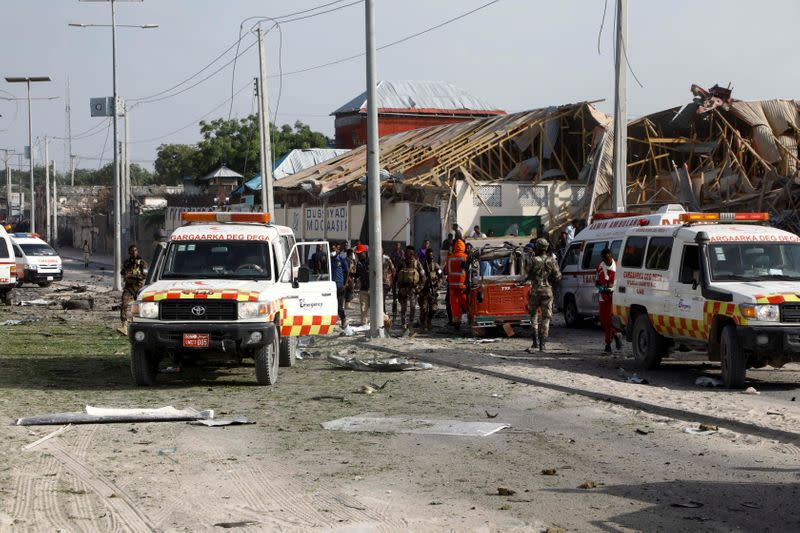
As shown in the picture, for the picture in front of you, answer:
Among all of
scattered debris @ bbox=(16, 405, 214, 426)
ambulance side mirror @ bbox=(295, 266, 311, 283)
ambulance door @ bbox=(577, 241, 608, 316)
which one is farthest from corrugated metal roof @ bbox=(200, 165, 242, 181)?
scattered debris @ bbox=(16, 405, 214, 426)

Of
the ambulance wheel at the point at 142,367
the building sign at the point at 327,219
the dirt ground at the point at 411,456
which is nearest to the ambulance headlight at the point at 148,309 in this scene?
the ambulance wheel at the point at 142,367

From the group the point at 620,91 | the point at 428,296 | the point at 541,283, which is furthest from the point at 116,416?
the point at 620,91

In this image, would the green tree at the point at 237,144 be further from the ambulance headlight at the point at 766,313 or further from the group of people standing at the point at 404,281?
the ambulance headlight at the point at 766,313

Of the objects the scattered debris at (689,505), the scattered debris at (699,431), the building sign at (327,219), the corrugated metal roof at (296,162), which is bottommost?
the scattered debris at (689,505)

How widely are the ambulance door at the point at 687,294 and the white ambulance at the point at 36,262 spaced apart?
28886mm

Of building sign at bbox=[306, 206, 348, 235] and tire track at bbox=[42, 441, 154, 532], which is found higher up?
building sign at bbox=[306, 206, 348, 235]

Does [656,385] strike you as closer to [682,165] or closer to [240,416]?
[240,416]

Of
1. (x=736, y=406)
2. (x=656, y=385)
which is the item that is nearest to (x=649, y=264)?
(x=656, y=385)

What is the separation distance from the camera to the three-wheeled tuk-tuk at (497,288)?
69.8ft

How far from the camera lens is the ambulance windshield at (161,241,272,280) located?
15250 millimetres

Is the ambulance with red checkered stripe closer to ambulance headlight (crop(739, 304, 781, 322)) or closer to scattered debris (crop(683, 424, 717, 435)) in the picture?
ambulance headlight (crop(739, 304, 781, 322))

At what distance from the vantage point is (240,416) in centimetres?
1201

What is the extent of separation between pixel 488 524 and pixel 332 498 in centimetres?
135

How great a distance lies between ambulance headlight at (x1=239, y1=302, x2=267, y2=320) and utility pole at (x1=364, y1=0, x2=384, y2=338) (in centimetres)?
668
